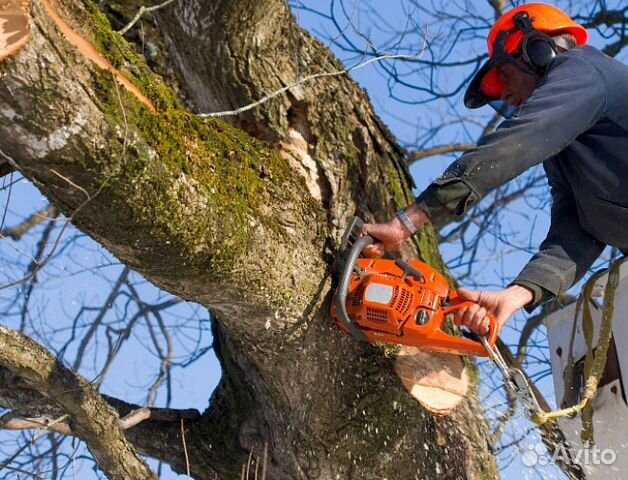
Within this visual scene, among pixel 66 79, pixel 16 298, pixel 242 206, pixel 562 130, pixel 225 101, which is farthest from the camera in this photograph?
pixel 16 298

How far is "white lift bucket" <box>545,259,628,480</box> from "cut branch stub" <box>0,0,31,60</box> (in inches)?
77.2

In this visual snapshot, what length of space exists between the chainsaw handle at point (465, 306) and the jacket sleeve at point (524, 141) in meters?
0.28

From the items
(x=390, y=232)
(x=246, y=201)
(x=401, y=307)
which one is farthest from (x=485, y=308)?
(x=246, y=201)

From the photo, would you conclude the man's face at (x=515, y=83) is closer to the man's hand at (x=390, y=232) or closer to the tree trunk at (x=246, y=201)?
the tree trunk at (x=246, y=201)

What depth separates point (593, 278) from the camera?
9.55 feet

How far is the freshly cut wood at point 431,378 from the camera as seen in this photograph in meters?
2.84

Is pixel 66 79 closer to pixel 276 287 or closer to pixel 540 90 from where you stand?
pixel 276 287

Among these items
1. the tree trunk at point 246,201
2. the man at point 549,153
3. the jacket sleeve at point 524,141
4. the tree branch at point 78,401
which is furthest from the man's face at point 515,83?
the tree branch at point 78,401

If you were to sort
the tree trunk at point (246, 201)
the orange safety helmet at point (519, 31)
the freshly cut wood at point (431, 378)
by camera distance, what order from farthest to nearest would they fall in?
the orange safety helmet at point (519, 31) → the freshly cut wood at point (431, 378) → the tree trunk at point (246, 201)

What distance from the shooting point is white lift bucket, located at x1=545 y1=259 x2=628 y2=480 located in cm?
272

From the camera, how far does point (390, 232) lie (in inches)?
107

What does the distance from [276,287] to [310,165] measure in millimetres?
636

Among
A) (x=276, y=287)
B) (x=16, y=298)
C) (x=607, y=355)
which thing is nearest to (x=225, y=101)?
(x=276, y=287)

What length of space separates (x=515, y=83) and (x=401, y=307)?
1.00 meters
